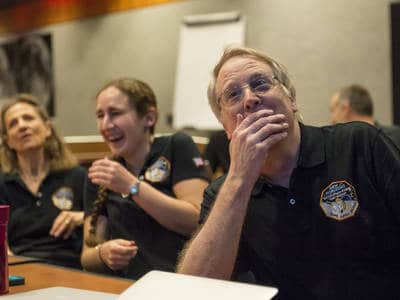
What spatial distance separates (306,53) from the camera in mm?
5711

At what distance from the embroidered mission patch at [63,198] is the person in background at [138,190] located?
0.54 m

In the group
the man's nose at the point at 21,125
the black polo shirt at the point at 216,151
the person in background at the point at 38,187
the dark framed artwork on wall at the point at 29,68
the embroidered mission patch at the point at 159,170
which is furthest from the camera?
the dark framed artwork on wall at the point at 29,68

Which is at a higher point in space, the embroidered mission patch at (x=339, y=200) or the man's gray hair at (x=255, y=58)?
the man's gray hair at (x=255, y=58)

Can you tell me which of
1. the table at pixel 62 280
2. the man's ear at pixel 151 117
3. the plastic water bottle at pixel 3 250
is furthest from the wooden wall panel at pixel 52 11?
the plastic water bottle at pixel 3 250

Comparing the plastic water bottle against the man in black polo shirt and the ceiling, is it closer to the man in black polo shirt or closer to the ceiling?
the man in black polo shirt

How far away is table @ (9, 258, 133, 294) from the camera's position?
156 centimetres

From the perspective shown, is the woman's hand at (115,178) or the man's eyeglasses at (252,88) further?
the woman's hand at (115,178)

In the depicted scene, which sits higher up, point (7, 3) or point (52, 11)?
point (7, 3)

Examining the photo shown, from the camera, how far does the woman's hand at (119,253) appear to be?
210cm

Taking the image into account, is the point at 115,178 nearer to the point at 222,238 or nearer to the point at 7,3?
the point at 222,238

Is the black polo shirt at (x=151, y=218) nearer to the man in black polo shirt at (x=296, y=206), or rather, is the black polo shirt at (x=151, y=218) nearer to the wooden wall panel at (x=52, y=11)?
the man in black polo shirt at (x=296, y=206)

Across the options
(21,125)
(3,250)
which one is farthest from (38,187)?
(3,250)

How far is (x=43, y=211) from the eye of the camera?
3100mm

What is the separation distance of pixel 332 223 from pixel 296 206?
0.10 metres
